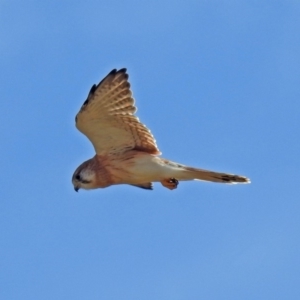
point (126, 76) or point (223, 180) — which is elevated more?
point (126, 76)

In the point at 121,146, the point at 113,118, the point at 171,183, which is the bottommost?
the point at 171,183

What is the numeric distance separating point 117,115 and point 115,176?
0.76 meters

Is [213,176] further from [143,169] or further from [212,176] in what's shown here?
[143,169]

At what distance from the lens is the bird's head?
13786mm

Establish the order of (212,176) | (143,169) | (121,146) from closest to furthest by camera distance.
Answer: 1. (212,176)
2. (143,169)
3. (121,146)

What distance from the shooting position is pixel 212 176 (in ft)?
43.3

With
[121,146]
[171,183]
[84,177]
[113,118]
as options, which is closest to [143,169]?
[171,183]

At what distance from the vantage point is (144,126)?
1357cm

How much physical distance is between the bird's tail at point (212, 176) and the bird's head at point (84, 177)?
125 cm

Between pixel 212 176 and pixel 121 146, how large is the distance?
1301 mm

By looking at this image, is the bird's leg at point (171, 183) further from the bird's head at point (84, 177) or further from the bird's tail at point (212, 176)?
the bird's head at point (84, 177)

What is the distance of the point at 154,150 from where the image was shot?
1367 cm

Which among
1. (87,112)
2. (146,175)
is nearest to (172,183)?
(146,175)

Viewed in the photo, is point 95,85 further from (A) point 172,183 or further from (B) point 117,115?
(A) point 172,183
